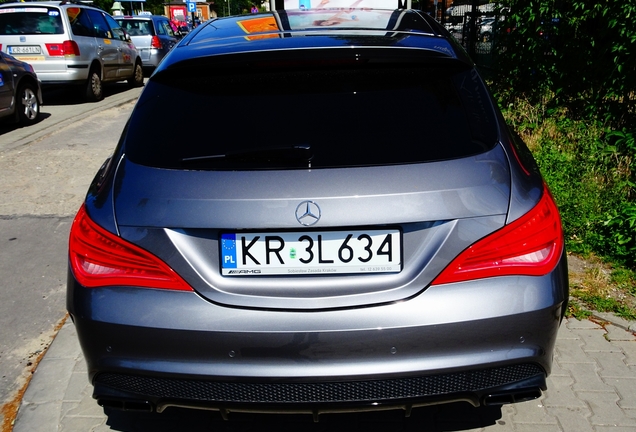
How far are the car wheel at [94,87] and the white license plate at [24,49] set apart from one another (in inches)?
42.1

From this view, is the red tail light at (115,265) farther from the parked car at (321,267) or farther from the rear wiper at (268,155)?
the rear wiper at (268,155)

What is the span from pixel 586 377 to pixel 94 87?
12.5m

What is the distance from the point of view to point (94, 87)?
45.6 ft

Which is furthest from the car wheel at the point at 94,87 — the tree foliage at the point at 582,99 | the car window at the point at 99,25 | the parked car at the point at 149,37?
the tree foliage at the point at 582,99

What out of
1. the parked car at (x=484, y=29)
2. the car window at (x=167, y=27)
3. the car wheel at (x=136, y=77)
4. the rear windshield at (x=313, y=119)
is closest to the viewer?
the rear windshield at (x=313, y=119)

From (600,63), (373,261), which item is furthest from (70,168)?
(373,261)

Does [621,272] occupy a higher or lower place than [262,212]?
lower

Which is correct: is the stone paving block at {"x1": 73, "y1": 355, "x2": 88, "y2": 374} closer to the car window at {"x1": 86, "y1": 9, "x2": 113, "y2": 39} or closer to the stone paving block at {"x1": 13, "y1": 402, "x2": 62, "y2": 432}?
the stone paving block at {"x1": 13, "y1": 402, "x2": 62, "y2": 432}

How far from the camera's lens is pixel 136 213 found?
235cm

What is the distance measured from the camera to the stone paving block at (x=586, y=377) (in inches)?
127

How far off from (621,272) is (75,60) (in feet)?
37.3

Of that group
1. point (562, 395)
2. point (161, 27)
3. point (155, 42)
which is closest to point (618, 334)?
point (562, 395)

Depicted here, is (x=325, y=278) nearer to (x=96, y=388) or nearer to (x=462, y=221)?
(x=462, y=221)

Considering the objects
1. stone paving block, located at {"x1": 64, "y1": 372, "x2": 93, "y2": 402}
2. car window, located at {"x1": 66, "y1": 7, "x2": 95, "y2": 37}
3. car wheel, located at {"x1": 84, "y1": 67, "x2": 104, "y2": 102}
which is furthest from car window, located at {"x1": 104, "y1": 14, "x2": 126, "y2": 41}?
stone paving block, located at {"x1": 64, "y1": 372, "x2": 93, "y2": 402}
